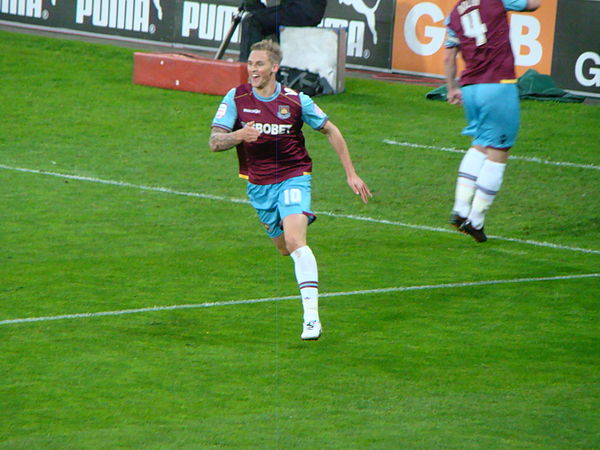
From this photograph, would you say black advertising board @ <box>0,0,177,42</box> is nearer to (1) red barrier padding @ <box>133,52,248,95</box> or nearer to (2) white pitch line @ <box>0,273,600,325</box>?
(1) red barrier padding @ <box>133,52,248,95</box>

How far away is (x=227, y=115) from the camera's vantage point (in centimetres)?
881

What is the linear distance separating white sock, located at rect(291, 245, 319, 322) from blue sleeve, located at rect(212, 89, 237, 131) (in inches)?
46.5

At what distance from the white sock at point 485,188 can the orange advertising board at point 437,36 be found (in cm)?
954

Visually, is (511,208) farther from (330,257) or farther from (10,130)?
(10,130)

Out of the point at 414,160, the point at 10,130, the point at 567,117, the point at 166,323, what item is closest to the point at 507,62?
the point at 166,323

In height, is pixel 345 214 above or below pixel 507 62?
below

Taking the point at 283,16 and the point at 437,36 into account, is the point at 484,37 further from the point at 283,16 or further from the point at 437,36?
the point at 437,36

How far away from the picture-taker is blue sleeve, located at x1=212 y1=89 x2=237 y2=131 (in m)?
8.75

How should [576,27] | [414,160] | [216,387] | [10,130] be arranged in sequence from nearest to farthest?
[216,387] < [414,160] < [10,130] < [576,27]

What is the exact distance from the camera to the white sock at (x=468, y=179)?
9.68 metres

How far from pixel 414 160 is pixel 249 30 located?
4.98m

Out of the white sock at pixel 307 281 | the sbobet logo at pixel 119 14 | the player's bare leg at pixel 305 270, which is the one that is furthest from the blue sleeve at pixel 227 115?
the sbobet logo at pixel 119 14

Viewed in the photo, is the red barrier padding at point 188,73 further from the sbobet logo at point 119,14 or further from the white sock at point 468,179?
the white sock at point 468,179

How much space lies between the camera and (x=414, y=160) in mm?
15555
